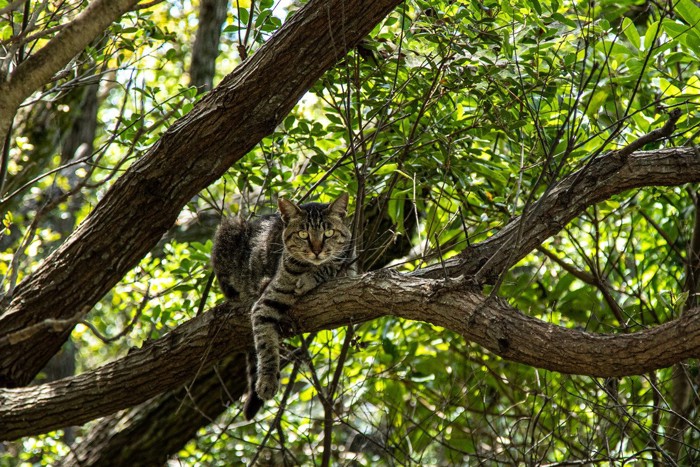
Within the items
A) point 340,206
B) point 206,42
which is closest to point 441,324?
point 340,206

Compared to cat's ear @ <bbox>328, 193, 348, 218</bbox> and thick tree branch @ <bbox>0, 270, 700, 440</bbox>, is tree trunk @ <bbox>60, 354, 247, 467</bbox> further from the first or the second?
cat's ear @ <bbox>328, 193, 348, 218</bbox>

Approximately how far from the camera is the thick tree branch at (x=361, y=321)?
262cm

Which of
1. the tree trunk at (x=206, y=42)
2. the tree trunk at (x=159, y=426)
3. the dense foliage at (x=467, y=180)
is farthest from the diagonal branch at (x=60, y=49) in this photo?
the tree trunk at (x=206, y=42)

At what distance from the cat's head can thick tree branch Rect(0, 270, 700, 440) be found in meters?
0.52

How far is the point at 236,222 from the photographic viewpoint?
509 centimetres

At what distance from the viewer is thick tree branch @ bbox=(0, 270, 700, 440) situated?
262 cm

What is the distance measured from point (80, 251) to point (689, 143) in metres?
3.26

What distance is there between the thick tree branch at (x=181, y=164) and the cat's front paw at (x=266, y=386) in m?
0.98

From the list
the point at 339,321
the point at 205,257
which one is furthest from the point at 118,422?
the point at 339,321

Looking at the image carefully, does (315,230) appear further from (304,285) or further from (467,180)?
(467,180)

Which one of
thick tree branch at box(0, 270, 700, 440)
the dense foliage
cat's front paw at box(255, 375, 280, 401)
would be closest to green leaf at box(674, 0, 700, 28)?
the dense foliage

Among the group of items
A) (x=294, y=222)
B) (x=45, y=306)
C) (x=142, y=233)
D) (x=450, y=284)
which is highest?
(x=294, y=222)

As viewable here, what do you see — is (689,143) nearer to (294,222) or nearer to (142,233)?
(294,222)

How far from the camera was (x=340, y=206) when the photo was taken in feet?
14.9
